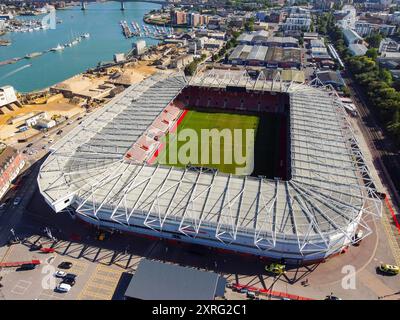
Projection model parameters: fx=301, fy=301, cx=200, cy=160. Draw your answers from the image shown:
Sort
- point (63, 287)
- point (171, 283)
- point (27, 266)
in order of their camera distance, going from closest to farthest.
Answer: point (171, 283) → point (63, 287) → point (27, 266)

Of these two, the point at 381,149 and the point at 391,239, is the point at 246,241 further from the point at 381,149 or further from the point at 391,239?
the point at 381,149

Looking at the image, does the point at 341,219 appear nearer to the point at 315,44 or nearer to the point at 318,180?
the point at 318,180

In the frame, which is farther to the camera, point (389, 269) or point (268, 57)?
point (268, 57)

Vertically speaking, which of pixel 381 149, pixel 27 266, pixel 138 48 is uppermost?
pixel 138 48

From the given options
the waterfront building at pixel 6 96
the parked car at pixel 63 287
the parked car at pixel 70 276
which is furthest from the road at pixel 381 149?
the waterfront building at pixel 6 96

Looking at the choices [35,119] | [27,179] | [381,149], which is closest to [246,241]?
[27,179]

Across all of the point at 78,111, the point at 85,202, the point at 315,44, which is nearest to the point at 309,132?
the point at 85,202

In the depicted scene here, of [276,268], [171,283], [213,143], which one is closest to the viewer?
[171,283]
